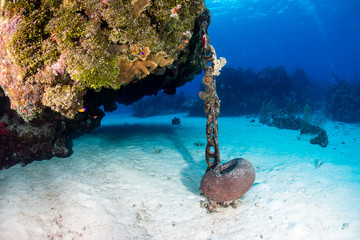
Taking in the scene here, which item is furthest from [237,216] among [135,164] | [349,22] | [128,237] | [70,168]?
[349,22]

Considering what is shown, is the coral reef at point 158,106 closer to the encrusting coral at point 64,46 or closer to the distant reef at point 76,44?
the distant reef at point 76,44

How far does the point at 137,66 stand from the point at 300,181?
4921 mm

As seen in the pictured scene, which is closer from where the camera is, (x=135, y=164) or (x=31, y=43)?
Result: (x=31, y=43)

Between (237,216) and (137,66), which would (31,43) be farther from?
(237,216)

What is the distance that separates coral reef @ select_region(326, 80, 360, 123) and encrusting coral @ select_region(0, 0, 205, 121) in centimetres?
1943

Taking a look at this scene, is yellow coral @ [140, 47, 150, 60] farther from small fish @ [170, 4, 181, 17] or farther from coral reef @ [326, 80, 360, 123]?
coral reef @ [326, 80, 360, 123]

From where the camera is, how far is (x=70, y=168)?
484cm

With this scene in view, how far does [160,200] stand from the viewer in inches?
164

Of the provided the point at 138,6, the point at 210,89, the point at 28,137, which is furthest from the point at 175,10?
the point at 28,137

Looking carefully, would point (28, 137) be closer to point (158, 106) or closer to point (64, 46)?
point (64, 46)

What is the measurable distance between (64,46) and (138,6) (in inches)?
51.8

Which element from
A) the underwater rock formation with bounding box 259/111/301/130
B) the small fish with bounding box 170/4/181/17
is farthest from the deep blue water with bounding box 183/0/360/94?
the small fish with bounding box 170/4/181/17

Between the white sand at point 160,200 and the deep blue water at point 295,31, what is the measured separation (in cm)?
2387

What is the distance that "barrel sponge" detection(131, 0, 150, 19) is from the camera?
116 inches
